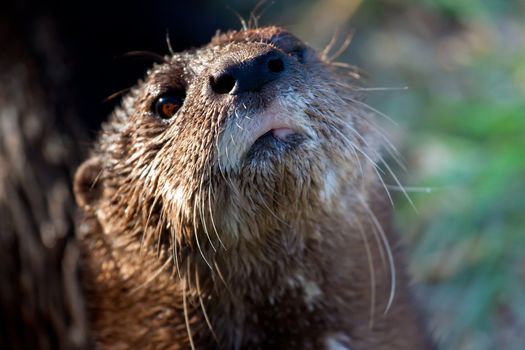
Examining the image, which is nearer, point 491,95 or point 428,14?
point 491,95

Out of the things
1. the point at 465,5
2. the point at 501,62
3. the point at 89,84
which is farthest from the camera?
the point at 465,5

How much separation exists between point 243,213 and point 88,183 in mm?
714

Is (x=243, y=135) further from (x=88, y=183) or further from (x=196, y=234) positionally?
(x=88, y=183)

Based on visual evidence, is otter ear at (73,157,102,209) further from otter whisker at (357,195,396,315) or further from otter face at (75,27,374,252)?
otter whisker at (357,195,396,315)

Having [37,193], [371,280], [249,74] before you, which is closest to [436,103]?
[37,193]

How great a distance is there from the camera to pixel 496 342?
3.67 meters

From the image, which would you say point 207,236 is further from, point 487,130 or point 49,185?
point 487,130

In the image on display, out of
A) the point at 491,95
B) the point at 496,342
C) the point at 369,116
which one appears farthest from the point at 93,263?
the point at 491,95

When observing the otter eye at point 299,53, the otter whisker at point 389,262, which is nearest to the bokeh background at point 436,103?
the otter whisker at point 389,262

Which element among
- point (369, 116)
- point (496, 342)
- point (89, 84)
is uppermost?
point (89, 84)

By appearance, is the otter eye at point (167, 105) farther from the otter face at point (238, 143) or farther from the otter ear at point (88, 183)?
the otter ear at point (88, 183)

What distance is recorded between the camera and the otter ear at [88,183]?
2.69 m

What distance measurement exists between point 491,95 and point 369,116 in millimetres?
2190

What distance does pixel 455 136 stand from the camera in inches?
175
